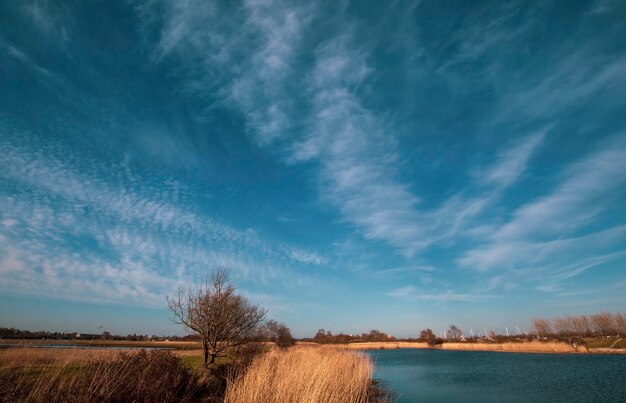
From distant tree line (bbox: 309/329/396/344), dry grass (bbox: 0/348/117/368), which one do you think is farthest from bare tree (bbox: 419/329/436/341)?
dry grass (bbox: 0/348/117/368)

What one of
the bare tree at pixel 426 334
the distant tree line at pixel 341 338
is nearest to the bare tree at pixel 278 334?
the distant tree line at pixel 341 338

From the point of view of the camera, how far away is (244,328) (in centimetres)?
1698

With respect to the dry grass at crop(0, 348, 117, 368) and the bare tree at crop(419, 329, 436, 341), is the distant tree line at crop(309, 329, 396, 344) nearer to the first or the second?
the bare tree at crop(419, 329, 436, 341)

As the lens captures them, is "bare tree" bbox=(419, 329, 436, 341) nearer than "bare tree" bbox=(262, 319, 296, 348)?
No

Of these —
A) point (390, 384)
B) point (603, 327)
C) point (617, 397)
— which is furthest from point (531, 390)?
point (603, 327)

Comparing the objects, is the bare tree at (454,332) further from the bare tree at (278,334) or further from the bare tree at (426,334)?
the bare tree at (278,334)

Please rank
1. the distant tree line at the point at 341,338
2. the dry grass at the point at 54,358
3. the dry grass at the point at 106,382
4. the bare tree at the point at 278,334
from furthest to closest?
the distant tree line at the point at 341,338 < the bare tree at the point at 278,334 < the dry grass at the point at 54,358 < the dry grass at the point at 106,382

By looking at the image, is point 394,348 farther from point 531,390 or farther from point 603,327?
point 531,390

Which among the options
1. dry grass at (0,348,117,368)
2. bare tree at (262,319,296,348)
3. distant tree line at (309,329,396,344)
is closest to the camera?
dry grass at (0,348,117,368)

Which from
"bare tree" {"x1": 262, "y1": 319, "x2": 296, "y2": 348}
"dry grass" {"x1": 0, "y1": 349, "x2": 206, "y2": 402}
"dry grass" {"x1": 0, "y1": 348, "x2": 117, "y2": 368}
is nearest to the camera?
"dry grass" {"x1": 0, "y1": 349, "x2": 206, "y2": 402}

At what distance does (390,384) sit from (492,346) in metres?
49.3

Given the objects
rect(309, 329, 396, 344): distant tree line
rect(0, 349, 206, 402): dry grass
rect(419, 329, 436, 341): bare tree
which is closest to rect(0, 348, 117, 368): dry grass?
rect(0, 349, 206, 402): dry grass

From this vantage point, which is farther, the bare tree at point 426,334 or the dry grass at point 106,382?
the bare tree at point 426,334

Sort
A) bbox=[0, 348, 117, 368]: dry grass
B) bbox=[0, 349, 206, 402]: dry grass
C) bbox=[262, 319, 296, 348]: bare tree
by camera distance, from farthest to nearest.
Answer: bbox=[262, 319, 296, 348]: bare tree, bbox=[0, 348, 117, 368]: dry grass, bbox=[0, 349, 206, 402]: dry grass
